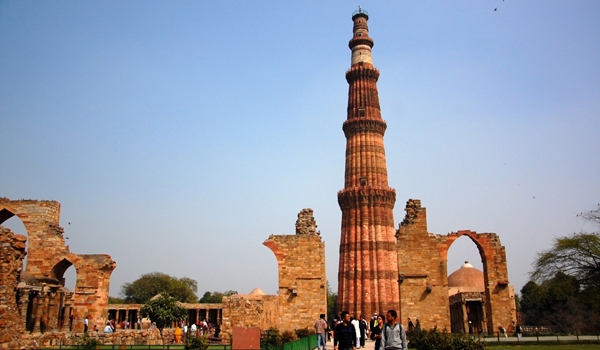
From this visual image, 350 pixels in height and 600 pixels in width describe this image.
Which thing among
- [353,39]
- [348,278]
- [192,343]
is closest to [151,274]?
[348,278]

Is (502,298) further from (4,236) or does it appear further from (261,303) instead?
(4,236)

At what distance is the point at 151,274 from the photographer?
54688 millimetres

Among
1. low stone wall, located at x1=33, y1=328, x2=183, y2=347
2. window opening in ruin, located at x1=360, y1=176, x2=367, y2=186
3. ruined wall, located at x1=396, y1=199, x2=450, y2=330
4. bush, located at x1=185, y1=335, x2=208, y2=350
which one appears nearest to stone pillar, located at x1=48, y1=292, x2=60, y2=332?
low stone wall, located at x1=33, y1=328, x2=183, y2=347

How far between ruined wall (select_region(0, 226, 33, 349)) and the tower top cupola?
2561 cm

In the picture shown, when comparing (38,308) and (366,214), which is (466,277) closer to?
(366,214)

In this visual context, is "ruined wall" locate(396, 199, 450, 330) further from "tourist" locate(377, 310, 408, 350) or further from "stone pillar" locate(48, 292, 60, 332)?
"tourist" locate(377, 310, 408, 350)

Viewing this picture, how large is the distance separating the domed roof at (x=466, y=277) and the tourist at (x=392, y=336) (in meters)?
36.0

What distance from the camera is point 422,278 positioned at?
1917 cm

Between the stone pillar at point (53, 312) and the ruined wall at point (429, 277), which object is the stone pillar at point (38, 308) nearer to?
the stone pillar at point (53, 312)

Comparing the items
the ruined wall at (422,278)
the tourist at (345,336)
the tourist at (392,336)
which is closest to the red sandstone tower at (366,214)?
the ruined wall at (422,278)

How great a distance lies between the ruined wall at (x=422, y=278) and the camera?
18.9m

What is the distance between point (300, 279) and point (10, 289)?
35.3ft

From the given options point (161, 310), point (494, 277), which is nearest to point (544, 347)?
point (494, 277)

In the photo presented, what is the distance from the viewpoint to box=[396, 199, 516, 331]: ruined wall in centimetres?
1894
